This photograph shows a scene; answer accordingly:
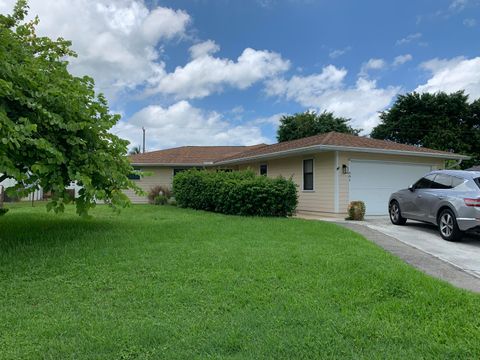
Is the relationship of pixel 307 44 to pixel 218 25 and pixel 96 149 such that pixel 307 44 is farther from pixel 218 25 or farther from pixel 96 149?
pixel 96 149

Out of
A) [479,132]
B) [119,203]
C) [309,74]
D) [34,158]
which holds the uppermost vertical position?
[309,74]

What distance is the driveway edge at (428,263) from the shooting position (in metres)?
4.92

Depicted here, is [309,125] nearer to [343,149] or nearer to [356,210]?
[343,149]

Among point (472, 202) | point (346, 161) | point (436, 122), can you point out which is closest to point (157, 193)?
point (346, 161)

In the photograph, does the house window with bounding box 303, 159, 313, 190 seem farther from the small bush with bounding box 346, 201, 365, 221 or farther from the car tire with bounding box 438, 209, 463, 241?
the car tire with bounding box 438, 209, 463, 241

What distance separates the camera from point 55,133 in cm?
611

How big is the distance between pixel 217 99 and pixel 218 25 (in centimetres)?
805

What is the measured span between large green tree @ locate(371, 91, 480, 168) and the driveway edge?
24.0 m

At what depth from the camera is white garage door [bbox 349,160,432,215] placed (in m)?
13.2

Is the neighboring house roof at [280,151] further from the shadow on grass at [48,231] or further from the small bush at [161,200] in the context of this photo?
the shadow on grass at [48,231]

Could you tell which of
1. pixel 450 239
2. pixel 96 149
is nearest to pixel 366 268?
pixel 450 239

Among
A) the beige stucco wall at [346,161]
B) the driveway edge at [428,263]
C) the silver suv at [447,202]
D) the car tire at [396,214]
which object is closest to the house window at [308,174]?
the beige stucco wall at [346,161]

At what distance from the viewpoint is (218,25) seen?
1573 cm

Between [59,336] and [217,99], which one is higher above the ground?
[217,99]
